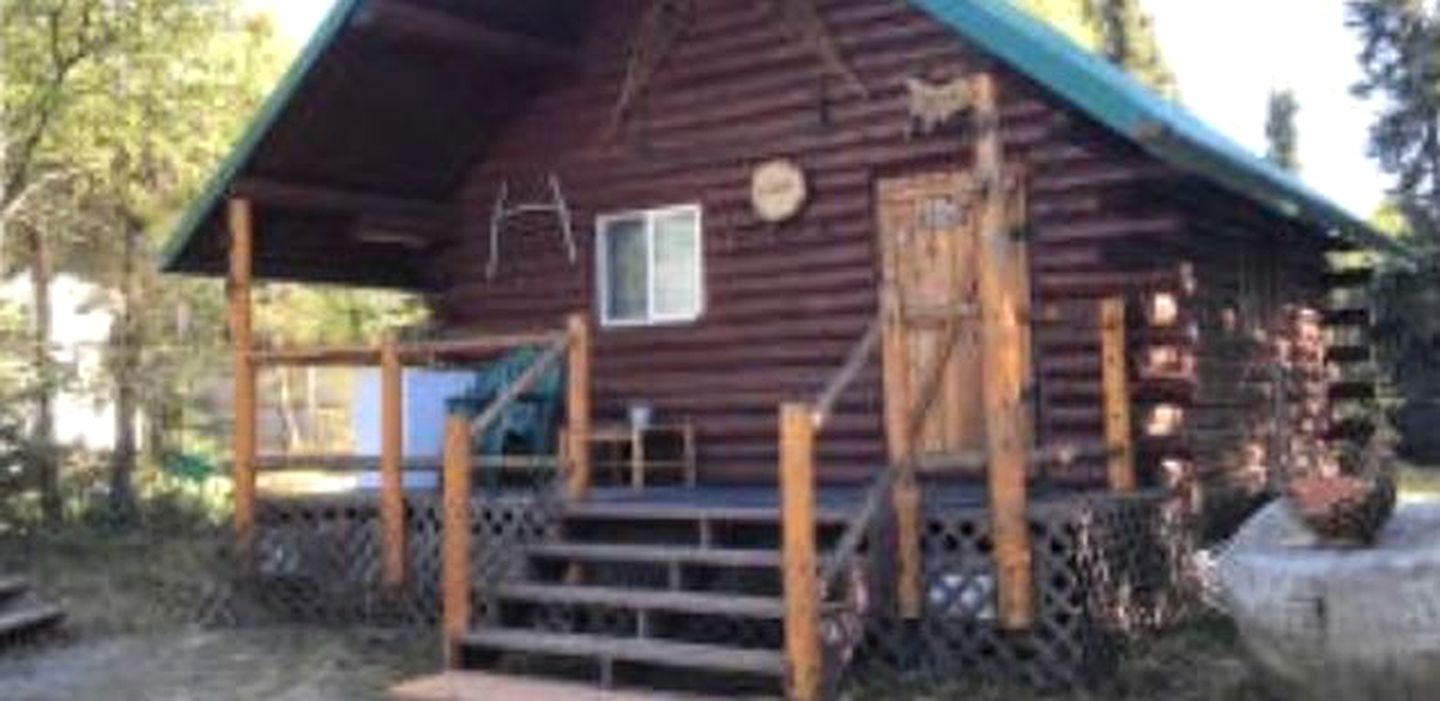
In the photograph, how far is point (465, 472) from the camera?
11758 millimetres

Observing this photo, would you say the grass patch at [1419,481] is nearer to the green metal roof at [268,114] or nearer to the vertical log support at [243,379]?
the vertical log support at [243,379]

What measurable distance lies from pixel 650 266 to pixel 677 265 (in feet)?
0.87

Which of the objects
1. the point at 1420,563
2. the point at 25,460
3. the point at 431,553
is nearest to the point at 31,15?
the point at 25,460

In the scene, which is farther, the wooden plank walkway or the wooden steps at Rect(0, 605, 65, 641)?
the wooden steps at Rect(0, 605, 65, 641)

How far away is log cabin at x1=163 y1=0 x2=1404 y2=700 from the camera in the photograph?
10.7 meters

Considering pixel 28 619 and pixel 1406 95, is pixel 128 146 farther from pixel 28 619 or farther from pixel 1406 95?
pixel 1406 95

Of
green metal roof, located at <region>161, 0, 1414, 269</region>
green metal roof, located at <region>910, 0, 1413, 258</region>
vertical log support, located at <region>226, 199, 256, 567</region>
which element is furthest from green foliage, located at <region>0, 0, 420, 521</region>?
green metal roof, located at <region>910, 0, 1413, 258</region>

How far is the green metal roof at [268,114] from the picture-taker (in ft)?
46.0

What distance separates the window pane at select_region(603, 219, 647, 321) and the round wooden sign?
1.32 meters

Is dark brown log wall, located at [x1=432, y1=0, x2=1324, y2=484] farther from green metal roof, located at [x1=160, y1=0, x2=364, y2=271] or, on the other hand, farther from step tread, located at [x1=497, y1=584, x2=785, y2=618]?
step tread, located at [x1=497, y1=584, x2=785, y2=618]

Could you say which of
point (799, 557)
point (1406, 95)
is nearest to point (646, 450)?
point (799, 557)

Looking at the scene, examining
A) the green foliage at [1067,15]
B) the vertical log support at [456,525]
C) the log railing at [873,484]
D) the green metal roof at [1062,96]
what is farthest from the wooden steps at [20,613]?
the green foliage at [1067,15]

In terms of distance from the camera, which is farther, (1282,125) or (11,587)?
(1282,125)

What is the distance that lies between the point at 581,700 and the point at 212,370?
16162 mm
